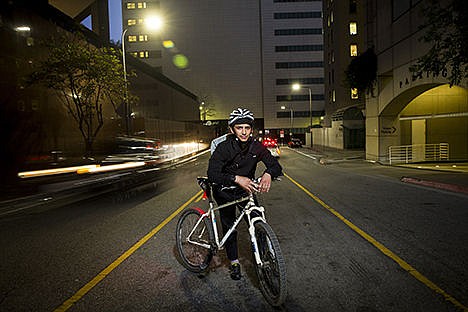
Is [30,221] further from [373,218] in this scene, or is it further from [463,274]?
[463,274]

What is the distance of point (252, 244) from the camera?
3617 millimetres

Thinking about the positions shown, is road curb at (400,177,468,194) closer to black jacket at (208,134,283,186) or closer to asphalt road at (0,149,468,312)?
asphalt road at (0,149,468,312)

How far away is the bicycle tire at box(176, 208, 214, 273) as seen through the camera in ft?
14.2

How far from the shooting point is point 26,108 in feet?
73.6

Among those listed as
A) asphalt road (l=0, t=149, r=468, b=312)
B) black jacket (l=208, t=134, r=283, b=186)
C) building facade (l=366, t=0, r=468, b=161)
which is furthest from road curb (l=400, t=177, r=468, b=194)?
black jacket (l=208, t=134, r=283, b=186)

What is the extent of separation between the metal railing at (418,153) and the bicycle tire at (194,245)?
1963 cm

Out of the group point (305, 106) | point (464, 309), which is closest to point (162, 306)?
point (464, 309)

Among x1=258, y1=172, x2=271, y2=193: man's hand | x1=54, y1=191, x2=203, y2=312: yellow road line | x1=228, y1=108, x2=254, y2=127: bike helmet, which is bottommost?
x1=54, y1=191, x2=203, y2=312: yellow road line

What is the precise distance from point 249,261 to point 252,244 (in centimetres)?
125

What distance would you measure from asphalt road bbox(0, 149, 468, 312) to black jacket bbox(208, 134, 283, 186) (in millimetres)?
1368

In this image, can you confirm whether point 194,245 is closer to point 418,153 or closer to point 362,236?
point 362,236

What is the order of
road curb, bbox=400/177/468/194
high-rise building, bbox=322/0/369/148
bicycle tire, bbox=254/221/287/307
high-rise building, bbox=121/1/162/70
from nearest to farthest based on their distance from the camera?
1. bicycle tire, bbox=254/221/287/307
2. road curb, bbox=400/177/468/194
3. high-rise building, bbox=322/0/369/148
4. high-rise building, bbox=121/1/162/70

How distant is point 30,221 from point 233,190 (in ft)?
20.4

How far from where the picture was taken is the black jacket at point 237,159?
12.3ft
